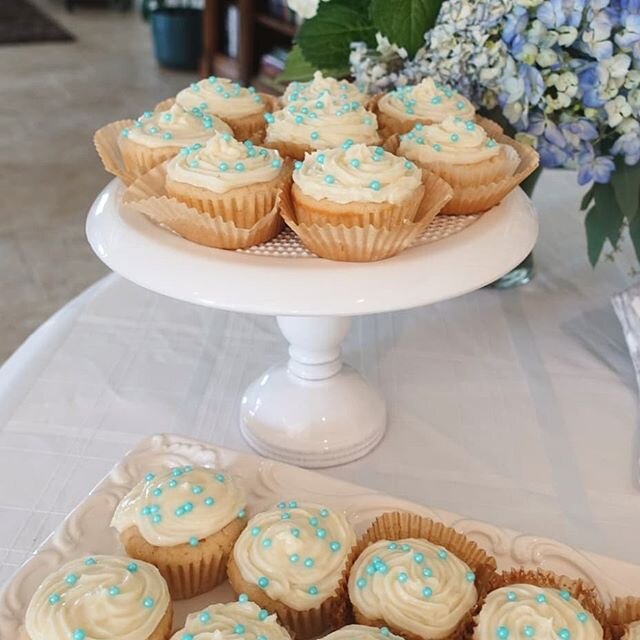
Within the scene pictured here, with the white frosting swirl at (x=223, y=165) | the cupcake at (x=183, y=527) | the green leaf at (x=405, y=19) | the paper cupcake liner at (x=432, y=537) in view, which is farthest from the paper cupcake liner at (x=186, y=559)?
the green leaf at (x=405, y=19)

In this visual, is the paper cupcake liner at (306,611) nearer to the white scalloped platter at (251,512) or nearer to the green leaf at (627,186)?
the white scalloped platter at (251,512)

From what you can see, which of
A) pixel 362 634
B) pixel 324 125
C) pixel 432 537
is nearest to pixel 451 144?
pixel 324 125

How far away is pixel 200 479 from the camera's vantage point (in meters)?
0.72

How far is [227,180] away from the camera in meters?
0.79

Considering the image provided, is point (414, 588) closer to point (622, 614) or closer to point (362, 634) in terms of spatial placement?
point (362, 634)

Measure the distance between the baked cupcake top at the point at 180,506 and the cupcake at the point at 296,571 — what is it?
0.03 m

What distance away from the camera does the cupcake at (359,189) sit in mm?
770

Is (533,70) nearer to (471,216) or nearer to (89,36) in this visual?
(471,216)

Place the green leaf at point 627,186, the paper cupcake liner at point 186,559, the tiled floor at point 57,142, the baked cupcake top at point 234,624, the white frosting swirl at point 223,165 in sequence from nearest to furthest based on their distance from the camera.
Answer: the baked cupcake top at point 234,624 → the paper cupcake liner at point 186,559 → the white frosting swirl at point 223,165 → the green leaf at point 627,186 → the tiled floor at point 57,142

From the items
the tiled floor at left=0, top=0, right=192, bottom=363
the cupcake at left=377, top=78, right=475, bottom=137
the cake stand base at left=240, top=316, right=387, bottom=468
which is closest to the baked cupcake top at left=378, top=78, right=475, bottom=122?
the cupcake at left=377, top=78, right=475, bottom=137

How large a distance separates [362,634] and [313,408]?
349 mm

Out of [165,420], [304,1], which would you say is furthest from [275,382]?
[304,1]

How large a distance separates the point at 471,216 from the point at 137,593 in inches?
18.4

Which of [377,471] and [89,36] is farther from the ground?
[377,471]
